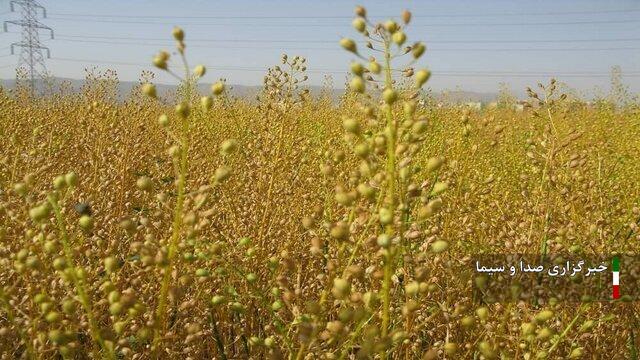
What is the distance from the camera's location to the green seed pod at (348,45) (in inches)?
47.5

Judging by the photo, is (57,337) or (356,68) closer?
(57,337)

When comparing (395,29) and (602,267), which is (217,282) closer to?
(395,29)

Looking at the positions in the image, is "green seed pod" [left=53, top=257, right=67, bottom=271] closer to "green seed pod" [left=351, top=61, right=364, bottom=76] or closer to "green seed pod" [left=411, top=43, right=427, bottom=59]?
"green seed pod" [left=351, top=61, right=364, bottom=76]

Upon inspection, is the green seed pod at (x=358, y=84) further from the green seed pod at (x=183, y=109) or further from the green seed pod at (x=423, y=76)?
the green seed pod at (x=183, y=109)

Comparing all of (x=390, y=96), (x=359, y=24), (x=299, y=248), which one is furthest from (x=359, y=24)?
(x=299, y=248)

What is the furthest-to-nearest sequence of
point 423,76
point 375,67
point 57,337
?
1. point 423,76
2. point 375,67
3. point 57,337

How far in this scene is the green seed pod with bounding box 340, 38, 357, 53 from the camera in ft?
3.96

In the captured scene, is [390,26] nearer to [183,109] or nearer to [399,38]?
[399,38]

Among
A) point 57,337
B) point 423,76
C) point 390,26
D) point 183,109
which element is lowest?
point 57,337

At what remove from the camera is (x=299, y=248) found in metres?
2.59

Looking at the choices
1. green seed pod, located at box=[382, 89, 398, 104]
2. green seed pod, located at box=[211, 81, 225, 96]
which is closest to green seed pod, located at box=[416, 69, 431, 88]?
green seed pod, located at box=[382, 89, 398, 104]

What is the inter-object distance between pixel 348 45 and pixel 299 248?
154cm

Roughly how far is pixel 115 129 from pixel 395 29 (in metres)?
2.49

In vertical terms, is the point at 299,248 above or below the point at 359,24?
below
